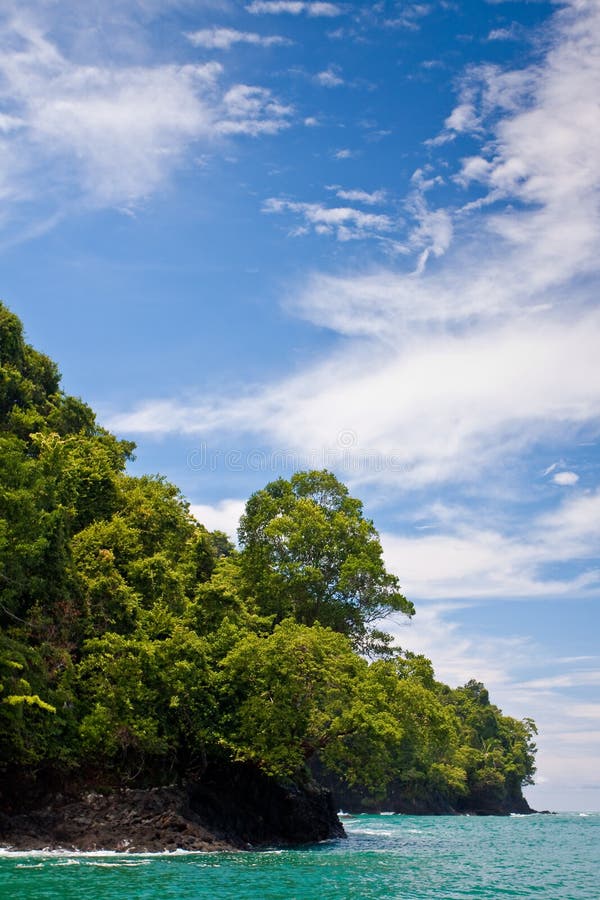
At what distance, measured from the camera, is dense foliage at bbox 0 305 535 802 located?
29.8m

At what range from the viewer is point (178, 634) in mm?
33906

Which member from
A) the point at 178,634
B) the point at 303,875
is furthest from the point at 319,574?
the point at 303,875

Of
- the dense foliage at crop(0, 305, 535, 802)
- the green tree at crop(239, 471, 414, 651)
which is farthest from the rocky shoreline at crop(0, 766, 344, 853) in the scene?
the green tree at crop(239, 471, 414, 651)

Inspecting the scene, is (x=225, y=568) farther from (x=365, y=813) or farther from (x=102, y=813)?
(x=365, y=813)

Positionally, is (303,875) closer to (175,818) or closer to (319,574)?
(175,818)

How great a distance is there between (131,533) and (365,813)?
7890cm

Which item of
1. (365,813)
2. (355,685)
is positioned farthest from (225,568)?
(365,813)

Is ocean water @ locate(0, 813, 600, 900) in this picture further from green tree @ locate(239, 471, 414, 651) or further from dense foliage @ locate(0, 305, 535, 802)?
green tree @ locate(239, 471, 414, 651)

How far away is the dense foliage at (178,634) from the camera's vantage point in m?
29.8

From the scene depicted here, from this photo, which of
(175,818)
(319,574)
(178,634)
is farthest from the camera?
(319,574)

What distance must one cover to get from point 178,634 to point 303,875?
11945 mm

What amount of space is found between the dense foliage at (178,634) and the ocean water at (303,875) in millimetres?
4410

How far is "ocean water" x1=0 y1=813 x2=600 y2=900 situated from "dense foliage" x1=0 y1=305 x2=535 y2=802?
14.5 feet

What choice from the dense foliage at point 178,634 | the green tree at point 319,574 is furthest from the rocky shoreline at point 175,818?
the green tree at point 319,574
